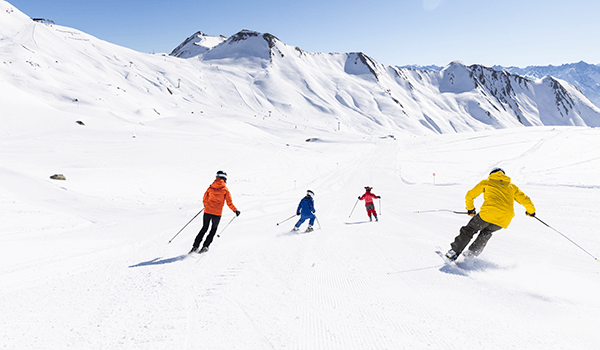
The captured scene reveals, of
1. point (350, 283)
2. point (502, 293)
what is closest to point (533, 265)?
point (502, 293)

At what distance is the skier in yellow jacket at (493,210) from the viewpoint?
511 cm

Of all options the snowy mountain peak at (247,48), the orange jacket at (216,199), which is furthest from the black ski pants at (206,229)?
the snowy mountain peak at (247,48)

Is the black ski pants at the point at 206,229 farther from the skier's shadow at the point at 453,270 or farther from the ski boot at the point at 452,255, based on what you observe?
the ski boot at the point at 452,255

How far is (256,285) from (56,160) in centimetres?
2188

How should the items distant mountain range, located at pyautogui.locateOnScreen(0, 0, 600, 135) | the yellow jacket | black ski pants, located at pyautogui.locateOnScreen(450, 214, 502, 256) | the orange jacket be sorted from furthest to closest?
distant mountain range, located at pyautogui.locateOnScreen(0, 0, 600, 135), the orange jacket, black ski pants, located at pyautogui.locateOnScreen(450, 214, 502, 256), the yellow jacket

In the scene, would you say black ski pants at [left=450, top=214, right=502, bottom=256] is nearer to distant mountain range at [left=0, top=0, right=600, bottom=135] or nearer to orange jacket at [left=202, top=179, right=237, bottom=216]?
orange jacket at [left=202, top=179, right=237, bottom=216]

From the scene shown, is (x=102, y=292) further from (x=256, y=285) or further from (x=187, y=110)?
(x=187, y=110)

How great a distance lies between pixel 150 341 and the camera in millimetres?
2961

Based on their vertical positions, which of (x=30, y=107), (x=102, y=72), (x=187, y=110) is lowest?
(x=30, y=107)

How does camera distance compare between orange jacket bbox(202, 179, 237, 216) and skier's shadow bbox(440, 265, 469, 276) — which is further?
orange jacket bbox(202, 179, 237, 216)

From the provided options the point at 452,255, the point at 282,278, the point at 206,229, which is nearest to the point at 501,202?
the point at 452,255

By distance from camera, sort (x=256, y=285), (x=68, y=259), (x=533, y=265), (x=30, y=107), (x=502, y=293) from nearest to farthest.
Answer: (x=502, y=293) < (x=256, y=285) < (x=533, y=265) < (x=68, y=259) < (x=30, y=107)

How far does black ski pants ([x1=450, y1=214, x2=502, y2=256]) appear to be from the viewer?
5237 mm

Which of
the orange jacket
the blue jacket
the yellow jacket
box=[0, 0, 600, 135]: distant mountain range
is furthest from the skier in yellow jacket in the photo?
box=[0, 0, 600, 135]: distant mountain range
